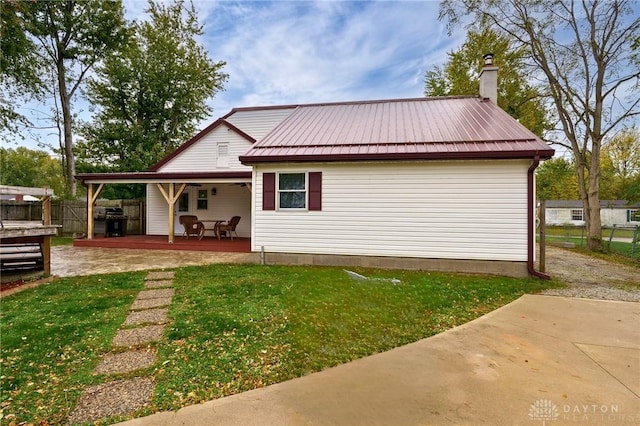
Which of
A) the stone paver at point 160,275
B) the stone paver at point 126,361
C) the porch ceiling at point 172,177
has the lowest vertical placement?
the stone paver at point 126,361

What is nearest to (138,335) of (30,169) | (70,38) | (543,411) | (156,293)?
(156,293)

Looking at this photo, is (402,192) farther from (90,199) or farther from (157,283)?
(90,199)

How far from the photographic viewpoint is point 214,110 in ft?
78.1

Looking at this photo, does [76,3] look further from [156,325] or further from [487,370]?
[487,370]

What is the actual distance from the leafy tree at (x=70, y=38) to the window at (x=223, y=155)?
371 inches

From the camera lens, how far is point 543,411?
228cm

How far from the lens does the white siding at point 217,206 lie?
497 inches

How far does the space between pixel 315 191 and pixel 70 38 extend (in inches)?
729

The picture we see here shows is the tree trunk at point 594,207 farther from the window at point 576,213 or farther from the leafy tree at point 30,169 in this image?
the leafy tree at point 30,169

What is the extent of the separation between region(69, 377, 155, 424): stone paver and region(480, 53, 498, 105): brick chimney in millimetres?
11811

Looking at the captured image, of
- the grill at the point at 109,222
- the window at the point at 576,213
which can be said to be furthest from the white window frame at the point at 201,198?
the window at the point at 576,213

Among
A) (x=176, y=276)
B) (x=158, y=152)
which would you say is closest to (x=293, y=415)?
(x=176, y=276)

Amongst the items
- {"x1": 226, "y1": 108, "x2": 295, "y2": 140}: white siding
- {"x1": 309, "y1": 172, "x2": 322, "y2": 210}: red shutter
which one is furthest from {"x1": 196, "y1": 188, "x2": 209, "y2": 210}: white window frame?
{"x1": 309, "y1": 172, "x2": 322, "y2": 210}: red shutter

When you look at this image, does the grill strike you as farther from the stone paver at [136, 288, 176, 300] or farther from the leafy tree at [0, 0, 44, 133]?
the leafy tree at [0, 0, 44, 133]
